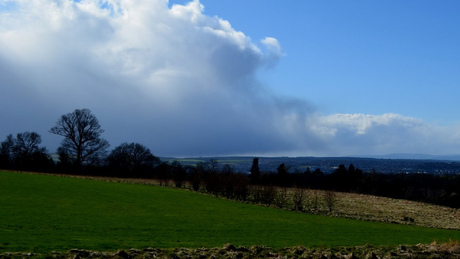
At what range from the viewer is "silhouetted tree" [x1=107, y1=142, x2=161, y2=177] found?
9450cm

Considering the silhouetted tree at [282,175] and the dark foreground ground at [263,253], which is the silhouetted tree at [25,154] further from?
the dark foreground ground at [263,253]

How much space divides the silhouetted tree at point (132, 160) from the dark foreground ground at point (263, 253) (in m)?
77.9

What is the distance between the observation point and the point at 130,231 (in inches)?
816

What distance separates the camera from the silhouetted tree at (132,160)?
9450cm

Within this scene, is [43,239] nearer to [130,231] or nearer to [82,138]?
[130,231]

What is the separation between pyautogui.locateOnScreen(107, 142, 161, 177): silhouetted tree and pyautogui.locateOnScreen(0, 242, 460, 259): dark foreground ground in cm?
7786

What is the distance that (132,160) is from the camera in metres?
104

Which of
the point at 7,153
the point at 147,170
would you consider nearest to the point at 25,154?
the point at 7,153

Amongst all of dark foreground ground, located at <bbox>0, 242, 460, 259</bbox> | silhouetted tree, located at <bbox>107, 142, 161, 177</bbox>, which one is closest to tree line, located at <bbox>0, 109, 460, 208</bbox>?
silhouetted tree, located at <bbox>107, 142, 161, 177</bbox>

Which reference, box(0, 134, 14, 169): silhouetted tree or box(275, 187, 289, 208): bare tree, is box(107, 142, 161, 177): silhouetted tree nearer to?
box(0, 134, 14, 169): silhouetted tree

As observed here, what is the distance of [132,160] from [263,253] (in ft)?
308

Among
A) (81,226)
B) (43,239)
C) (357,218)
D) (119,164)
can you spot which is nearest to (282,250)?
(43,239)

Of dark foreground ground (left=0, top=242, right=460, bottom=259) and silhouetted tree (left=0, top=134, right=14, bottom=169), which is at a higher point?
silhouetted tree (left=0, top=134, right=14, bottom=169)

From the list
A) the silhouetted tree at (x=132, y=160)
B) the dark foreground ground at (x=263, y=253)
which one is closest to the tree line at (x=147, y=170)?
the silhouetted tree at (x=132, y=160)
